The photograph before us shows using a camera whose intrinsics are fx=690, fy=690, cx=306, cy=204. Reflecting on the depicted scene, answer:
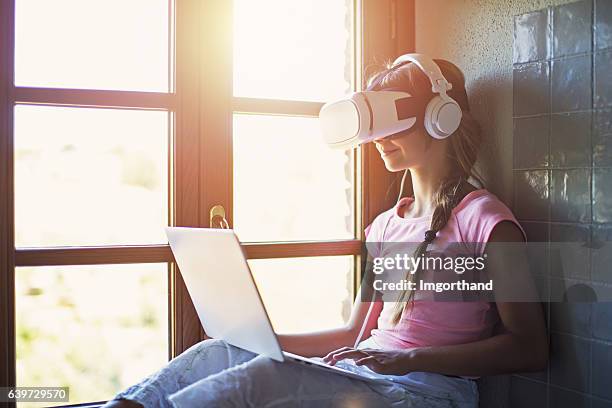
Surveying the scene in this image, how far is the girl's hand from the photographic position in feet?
4.93

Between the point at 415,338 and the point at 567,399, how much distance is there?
36 cm

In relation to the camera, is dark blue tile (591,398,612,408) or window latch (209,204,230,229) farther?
window latch (209,204,230,229)

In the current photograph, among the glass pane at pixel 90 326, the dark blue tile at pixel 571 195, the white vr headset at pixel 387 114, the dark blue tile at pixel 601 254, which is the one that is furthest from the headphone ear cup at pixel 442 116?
the glass pane at pixel 90 326

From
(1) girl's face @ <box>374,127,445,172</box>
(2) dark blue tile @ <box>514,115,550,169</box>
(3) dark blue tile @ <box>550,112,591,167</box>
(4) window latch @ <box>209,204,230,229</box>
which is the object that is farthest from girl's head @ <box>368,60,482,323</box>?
(4) window latch @ <box>209,204,230,229</box>

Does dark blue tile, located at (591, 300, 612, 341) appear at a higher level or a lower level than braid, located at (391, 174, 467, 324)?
lower

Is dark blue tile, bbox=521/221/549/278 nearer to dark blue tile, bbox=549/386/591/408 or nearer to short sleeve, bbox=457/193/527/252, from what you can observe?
short sleeve, bbox=457/193/527/252

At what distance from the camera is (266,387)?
1339mm

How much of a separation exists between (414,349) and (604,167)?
569 mm

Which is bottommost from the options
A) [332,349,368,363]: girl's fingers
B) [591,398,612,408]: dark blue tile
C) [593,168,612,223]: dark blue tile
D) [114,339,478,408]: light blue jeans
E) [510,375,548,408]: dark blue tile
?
[510,375,548,408]: dark blue tile

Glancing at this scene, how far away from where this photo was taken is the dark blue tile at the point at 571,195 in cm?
152

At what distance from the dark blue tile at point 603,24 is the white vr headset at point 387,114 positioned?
0.34m

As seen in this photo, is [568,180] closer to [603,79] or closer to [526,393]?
[603,79]

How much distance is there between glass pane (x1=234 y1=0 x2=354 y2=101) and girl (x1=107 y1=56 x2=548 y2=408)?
0.27 metres

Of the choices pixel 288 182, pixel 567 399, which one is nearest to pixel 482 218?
pixel 567 399
